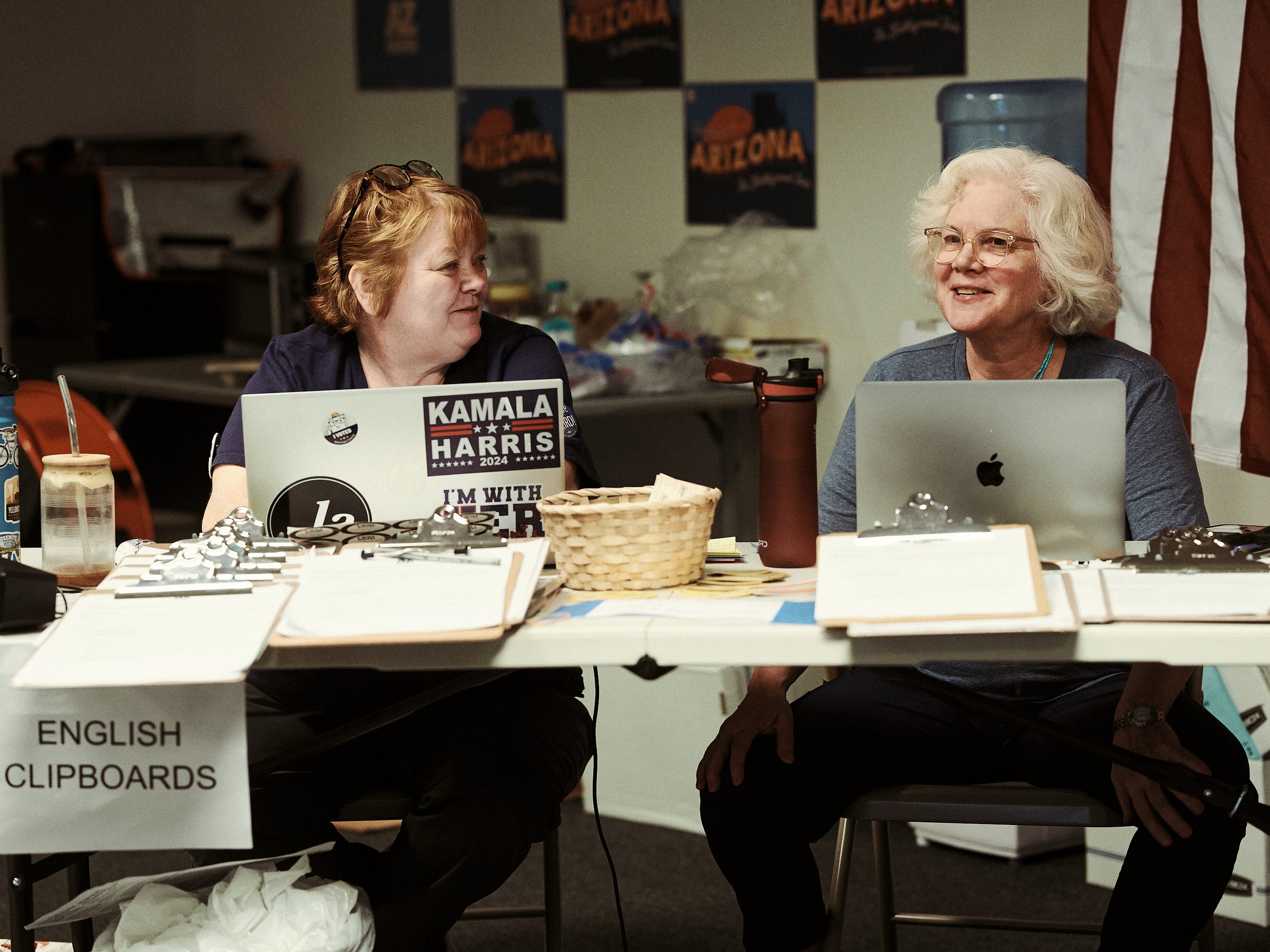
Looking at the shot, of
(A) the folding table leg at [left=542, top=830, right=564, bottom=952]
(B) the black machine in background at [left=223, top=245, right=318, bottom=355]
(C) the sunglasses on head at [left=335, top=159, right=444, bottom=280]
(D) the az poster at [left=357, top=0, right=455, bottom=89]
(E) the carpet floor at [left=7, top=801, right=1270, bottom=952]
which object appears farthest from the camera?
(D) the az poster at [left=357, top=0, right=455, bottom=89]

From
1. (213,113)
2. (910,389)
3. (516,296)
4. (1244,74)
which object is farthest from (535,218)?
(910,389)

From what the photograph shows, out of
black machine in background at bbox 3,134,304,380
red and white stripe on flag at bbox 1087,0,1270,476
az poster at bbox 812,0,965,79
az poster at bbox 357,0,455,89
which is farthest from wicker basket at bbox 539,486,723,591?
black machine in background at bbox 3,134,304,380

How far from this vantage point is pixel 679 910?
2.60m

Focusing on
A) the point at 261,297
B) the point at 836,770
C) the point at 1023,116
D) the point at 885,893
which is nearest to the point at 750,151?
the point at 1023,116

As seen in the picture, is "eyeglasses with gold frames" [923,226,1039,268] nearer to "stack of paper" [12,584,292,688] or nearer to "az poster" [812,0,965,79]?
"stack of paper" [12,584,292,688]

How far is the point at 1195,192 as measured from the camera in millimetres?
2701

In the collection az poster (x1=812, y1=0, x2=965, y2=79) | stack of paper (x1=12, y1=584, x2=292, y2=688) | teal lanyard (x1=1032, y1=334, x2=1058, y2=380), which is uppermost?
az poster (x1=812, y1=0, x2=965, y2=79)

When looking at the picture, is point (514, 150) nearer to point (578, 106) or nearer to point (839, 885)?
point (578, 106)

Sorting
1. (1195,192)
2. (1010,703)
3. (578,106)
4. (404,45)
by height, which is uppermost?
(404,45)

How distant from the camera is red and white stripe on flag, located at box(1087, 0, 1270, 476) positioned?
2572 mm

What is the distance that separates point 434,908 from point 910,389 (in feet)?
2.49

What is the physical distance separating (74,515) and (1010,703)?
112 centimetres

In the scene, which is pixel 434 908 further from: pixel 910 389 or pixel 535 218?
pixel 535 218

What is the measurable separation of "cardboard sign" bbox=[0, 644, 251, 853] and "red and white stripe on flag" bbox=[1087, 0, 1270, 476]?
1875mm
